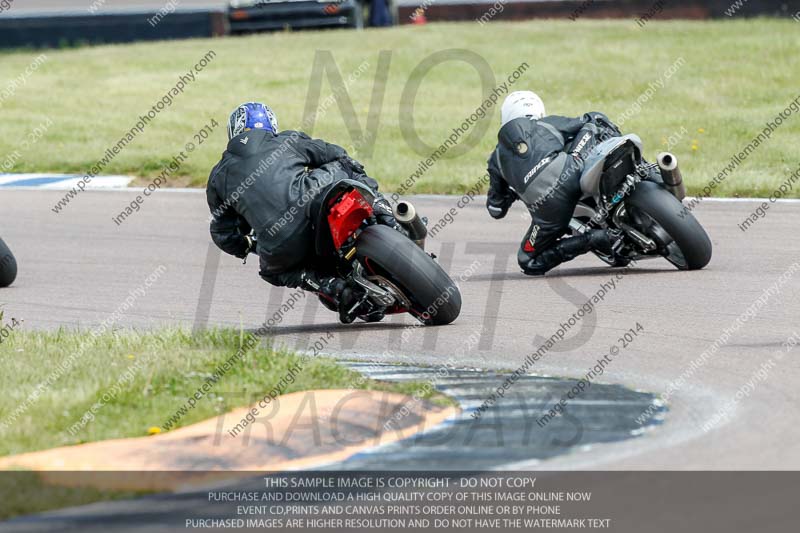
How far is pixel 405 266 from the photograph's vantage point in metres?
8.25

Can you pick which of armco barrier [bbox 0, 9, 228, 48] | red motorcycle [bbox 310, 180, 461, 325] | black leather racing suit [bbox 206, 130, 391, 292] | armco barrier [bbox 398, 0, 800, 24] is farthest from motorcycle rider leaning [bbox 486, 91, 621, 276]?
armco barrier [bbox 0, 9, 228, 48]

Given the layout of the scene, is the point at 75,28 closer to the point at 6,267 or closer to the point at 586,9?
the point at 586,9

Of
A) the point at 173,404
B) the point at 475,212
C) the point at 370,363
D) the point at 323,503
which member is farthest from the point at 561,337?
the point at 475,212

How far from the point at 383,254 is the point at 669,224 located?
270cm

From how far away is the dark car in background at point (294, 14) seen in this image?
94.6ft

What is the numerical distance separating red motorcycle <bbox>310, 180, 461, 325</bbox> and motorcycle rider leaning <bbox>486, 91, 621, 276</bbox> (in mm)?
2075

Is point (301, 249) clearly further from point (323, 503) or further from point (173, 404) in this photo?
point (323, 503)

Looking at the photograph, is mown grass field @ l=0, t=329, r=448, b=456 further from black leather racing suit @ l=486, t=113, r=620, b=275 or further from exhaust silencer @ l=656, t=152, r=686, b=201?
exhaust silencer @ l=656, t=152, r=686, b=201

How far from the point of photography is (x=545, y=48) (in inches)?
993

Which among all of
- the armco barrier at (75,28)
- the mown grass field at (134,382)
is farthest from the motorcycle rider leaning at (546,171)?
the armco barrier at (75,28)

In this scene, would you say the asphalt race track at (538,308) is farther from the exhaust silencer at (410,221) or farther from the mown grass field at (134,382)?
the mown grass field at (134,382)

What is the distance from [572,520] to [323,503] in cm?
93

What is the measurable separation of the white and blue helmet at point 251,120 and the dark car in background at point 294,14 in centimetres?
2003

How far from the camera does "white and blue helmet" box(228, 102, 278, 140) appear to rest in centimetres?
897
